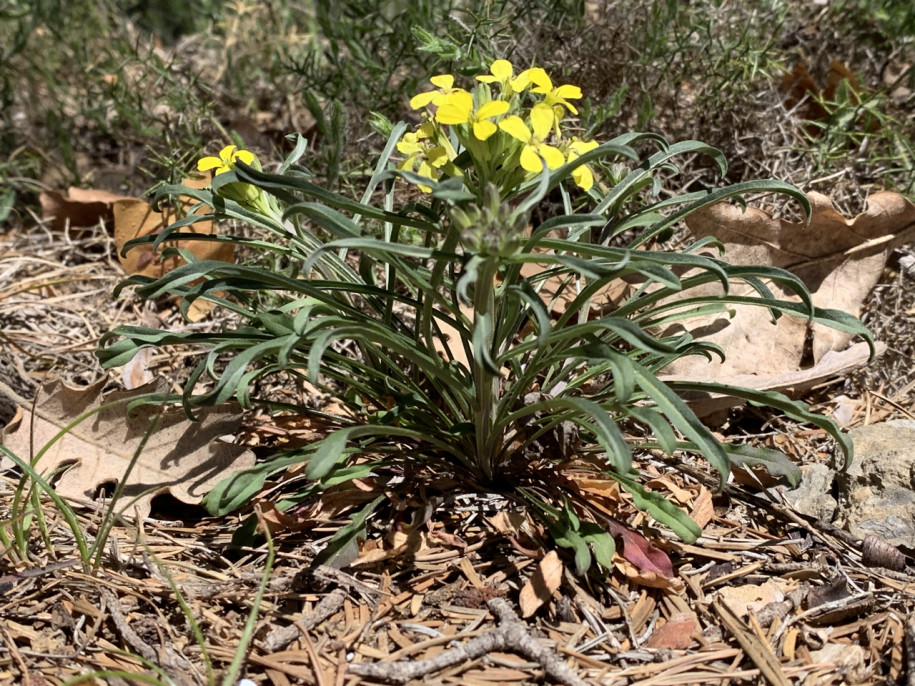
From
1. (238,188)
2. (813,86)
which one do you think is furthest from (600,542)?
(813,86)

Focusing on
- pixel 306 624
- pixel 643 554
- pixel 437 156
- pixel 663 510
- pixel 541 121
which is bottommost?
pixel 306 624

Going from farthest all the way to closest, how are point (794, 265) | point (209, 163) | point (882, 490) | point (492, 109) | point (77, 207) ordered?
point (77, 207) → point (794, 265) → point (882, 490) → point (209, 163) → point (492, 109)

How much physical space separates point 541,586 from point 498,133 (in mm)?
916

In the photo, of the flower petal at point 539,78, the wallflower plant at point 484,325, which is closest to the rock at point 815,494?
the wallflower plant at point 484,325

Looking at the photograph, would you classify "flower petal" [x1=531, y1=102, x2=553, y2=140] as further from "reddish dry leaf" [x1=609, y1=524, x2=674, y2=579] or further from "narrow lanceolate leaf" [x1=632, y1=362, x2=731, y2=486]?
"reddish dry leaf" [x1=609, y1=524, x2=674, y2=579]

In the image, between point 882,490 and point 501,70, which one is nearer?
point 501,70

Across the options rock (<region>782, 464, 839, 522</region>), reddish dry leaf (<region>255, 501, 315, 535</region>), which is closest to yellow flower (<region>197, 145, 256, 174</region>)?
reddish dry leaf (<region>255, 501, 315, 535</region>)

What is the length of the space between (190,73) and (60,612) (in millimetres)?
2193

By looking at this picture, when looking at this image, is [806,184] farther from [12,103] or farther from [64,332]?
[12,103]

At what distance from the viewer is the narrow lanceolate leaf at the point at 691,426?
1.59m

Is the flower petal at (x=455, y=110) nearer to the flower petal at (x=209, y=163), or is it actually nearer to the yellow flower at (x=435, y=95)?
the yellow flower at (x=435, y=95)

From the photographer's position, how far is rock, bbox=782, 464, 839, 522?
2.00m

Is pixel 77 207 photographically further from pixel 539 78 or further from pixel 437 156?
pixel 539 78

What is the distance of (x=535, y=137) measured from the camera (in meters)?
1.64
